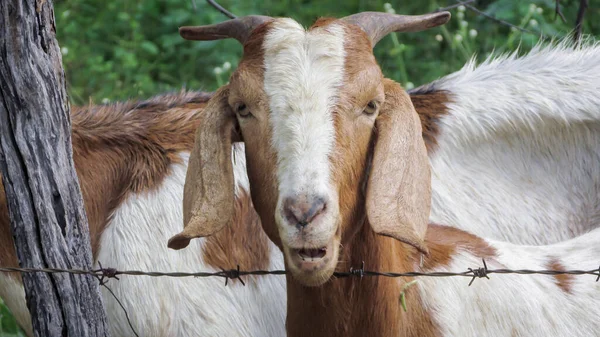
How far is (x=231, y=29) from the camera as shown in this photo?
349 cm

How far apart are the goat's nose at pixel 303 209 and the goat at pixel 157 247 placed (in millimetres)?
1332

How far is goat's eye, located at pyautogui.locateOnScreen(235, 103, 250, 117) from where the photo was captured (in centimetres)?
315

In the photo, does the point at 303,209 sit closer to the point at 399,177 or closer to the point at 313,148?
the point at 313,148

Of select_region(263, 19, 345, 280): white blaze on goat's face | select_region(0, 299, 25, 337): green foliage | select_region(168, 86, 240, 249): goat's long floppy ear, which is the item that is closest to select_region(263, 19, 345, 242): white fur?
select_region(263, 19, 345, 280): white blaze on goat's face

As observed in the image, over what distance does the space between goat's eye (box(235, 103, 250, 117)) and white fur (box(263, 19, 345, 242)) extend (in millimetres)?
108

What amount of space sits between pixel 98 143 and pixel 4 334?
5.11 ft

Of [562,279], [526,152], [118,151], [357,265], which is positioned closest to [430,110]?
[526,152]

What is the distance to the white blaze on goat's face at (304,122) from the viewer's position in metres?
2.80

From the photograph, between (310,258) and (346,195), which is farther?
(346,195)

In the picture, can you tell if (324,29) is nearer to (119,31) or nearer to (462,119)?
(462,119)

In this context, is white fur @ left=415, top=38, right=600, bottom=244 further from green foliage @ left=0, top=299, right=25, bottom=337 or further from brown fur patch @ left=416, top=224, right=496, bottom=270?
green foliage @ left=0, top=299, right=25, bottom=337

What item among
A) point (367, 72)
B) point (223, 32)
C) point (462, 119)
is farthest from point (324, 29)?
point (462, 119)

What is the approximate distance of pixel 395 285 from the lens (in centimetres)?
329

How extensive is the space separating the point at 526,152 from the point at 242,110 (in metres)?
2.10
